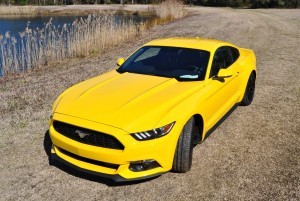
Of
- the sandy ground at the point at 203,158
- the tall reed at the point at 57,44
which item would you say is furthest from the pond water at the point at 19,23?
the sandy ground at the point at 203,158

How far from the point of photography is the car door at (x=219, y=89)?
473cm

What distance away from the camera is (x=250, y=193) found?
3912 millimetres

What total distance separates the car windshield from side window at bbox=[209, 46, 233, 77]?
165 millimetres

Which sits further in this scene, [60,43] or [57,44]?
[57,44]

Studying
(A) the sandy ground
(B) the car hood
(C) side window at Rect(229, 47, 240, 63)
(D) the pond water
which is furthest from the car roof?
(D) the pond water

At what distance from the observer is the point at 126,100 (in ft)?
13.7

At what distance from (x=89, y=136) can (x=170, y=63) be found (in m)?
2.02

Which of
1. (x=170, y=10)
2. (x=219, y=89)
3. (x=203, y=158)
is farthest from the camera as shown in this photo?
(x=170, y=10)

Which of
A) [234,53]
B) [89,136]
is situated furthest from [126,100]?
[234,53]

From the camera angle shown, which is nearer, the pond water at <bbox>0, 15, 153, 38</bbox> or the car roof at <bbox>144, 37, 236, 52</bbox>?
the car roof at <bbox>144, 37, 236, 52</bbox>

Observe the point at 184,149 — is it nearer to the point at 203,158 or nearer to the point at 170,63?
the point at 203,158

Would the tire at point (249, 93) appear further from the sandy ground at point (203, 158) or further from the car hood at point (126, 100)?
the car hood at point (126, 100)

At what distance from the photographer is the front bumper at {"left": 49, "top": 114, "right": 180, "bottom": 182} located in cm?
363

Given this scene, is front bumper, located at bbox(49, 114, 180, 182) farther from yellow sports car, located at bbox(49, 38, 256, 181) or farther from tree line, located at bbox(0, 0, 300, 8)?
tree line, located at bbox(0, 0, 300, 8)
